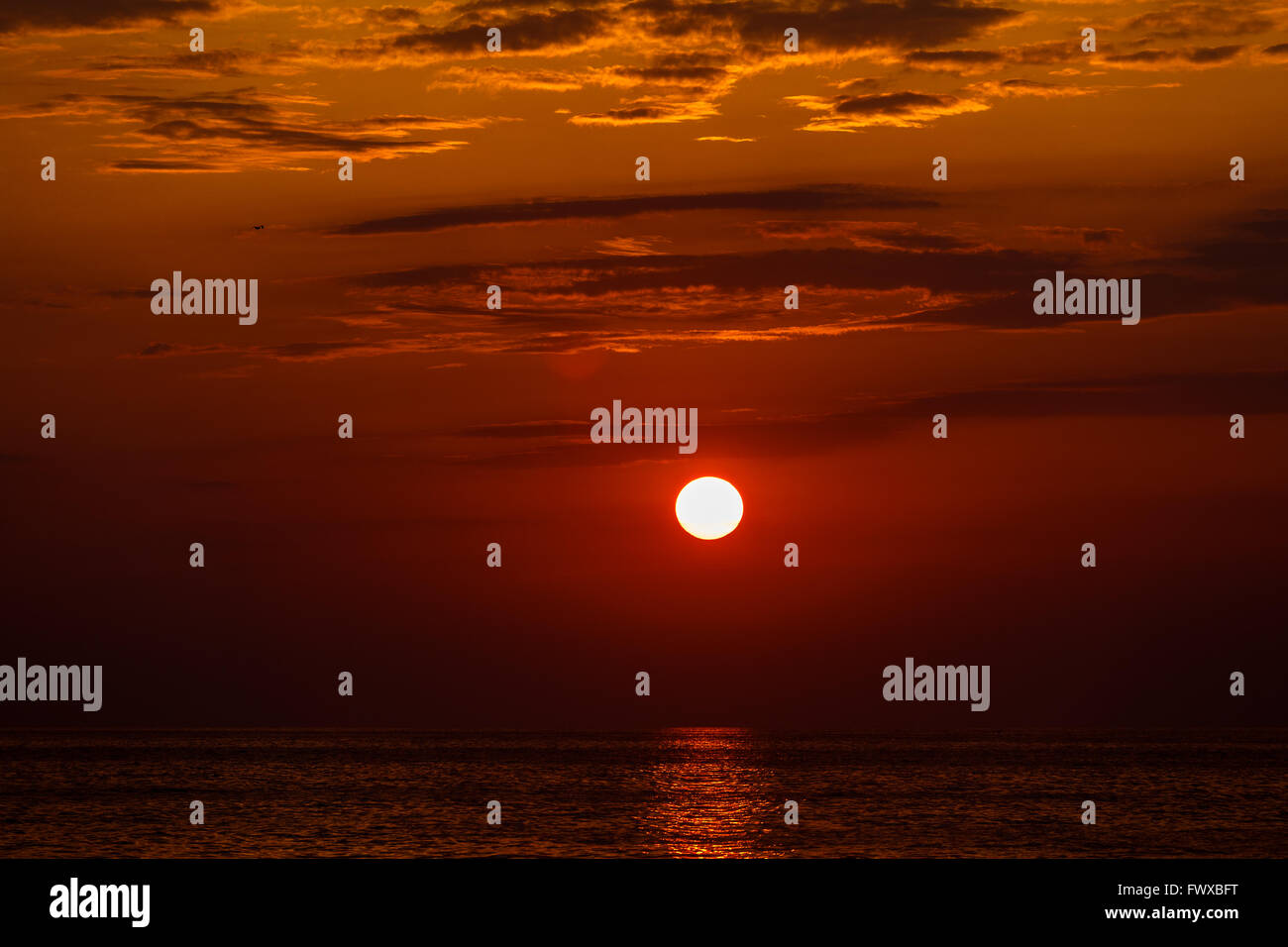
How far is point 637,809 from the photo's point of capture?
8694 centimetres

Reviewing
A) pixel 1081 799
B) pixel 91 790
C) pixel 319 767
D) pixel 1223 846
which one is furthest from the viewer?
pixel 319 767

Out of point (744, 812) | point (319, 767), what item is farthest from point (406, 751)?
point (744, 812)

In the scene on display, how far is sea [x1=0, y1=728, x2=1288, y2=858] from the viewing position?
206 feet

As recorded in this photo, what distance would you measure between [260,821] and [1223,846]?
48.4 meters

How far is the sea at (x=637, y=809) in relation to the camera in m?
62.9
